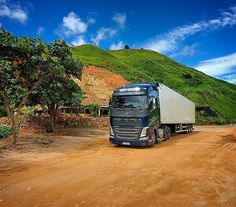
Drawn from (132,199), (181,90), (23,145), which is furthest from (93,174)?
(181,90)

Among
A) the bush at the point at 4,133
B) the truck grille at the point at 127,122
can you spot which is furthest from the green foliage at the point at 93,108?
the truck grille at the point at 127,122

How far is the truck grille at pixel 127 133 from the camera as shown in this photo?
52.6 ft

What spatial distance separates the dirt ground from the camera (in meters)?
7.02

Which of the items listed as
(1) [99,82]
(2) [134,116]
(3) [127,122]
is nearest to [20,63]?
(3) [127,122]

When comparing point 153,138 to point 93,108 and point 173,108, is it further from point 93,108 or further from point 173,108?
point 93,108

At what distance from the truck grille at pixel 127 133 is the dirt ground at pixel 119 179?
1612 millimetres

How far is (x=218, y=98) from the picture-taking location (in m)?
74.4

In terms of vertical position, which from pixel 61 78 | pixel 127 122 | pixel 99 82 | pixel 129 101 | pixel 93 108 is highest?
pixel 99 82

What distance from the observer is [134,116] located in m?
16.0

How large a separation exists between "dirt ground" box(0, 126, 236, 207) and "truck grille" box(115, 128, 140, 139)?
63.5 inches

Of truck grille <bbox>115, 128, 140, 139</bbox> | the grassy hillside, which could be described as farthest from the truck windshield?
the grassy hillside

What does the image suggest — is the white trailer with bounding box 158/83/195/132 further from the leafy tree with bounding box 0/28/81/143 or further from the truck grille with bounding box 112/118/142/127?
the leafy tree with bounding box 0/28/81/143

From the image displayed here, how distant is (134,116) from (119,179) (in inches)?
285

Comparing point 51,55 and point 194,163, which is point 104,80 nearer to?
point 51,55
